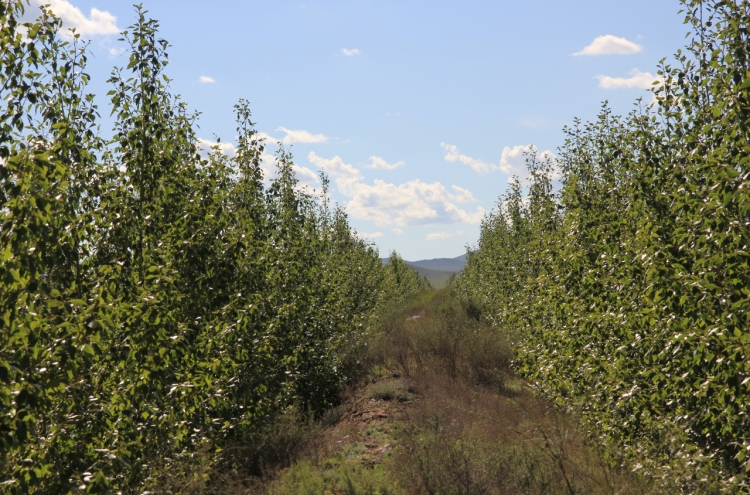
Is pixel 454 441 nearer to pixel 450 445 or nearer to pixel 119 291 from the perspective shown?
pixel 450 445

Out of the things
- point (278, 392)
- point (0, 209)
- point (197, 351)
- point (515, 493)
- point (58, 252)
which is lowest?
point (515, 493)

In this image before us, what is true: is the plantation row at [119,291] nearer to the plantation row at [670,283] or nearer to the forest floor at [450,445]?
the forest floor at [450,445]

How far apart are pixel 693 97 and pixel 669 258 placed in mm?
2030

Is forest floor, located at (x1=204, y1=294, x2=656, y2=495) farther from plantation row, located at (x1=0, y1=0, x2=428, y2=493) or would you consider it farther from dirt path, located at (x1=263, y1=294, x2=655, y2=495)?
plantation row, located at (x1=0, y1=0, x2=428, y2=493)

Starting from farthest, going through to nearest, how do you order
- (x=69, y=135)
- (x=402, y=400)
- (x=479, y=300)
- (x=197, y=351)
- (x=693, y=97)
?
(x=479, y=300), (x=402, y=400), (x=197, y=351), (x=693, y=97), (x=69, y=135)

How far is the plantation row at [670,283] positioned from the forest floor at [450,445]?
714 mm

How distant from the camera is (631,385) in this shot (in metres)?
6.98

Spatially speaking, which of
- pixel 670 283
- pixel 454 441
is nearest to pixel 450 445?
pixel 454 441

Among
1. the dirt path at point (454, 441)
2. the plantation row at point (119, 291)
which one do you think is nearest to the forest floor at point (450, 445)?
the dirt path at point (454, 441)

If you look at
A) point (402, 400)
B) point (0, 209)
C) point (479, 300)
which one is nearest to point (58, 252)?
point (0, 209)

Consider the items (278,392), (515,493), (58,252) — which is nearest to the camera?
(58,252)

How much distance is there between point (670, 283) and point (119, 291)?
17.8ft

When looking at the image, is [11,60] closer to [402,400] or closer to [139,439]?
[139,439]

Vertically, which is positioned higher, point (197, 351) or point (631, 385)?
point (197, 351)
